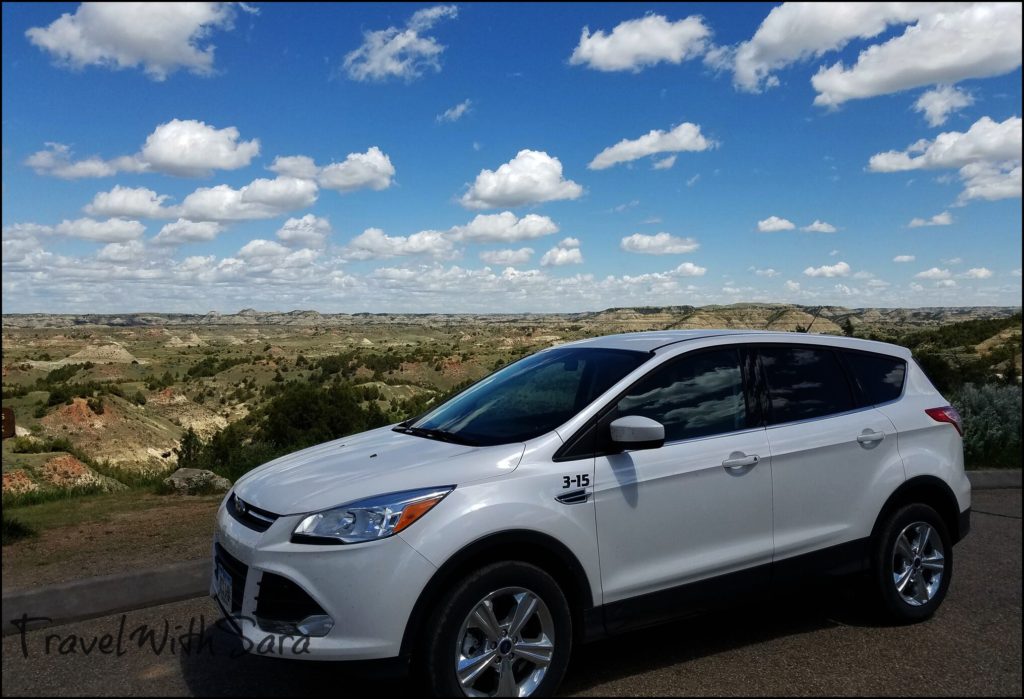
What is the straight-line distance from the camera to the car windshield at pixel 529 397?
14.6ft

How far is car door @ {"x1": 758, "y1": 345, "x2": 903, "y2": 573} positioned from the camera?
4.74 meters

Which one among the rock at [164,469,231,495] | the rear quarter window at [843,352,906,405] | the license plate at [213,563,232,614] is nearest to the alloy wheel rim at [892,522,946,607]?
the rear quarter window at [843,352,906,405]

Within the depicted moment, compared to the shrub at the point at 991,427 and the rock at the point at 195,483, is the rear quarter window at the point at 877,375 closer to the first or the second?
the shrub at the point at 991,427

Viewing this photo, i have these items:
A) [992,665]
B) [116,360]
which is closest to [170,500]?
[992,665]

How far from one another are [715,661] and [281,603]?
7.70 ft

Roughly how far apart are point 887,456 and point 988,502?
456 centimetres

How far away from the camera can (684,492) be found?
4.39 m

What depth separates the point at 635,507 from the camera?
4.23 meters

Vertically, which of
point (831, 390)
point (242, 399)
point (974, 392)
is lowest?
point (242, 399)

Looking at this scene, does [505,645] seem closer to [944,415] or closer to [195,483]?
[944,415]

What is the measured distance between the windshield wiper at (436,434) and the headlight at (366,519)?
0.65 m

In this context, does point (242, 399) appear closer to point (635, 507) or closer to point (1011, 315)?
point (1011, 315)

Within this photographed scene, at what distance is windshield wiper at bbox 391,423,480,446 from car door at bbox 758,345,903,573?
1729 millimetres

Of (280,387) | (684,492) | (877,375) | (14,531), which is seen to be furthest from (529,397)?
(280,387)
